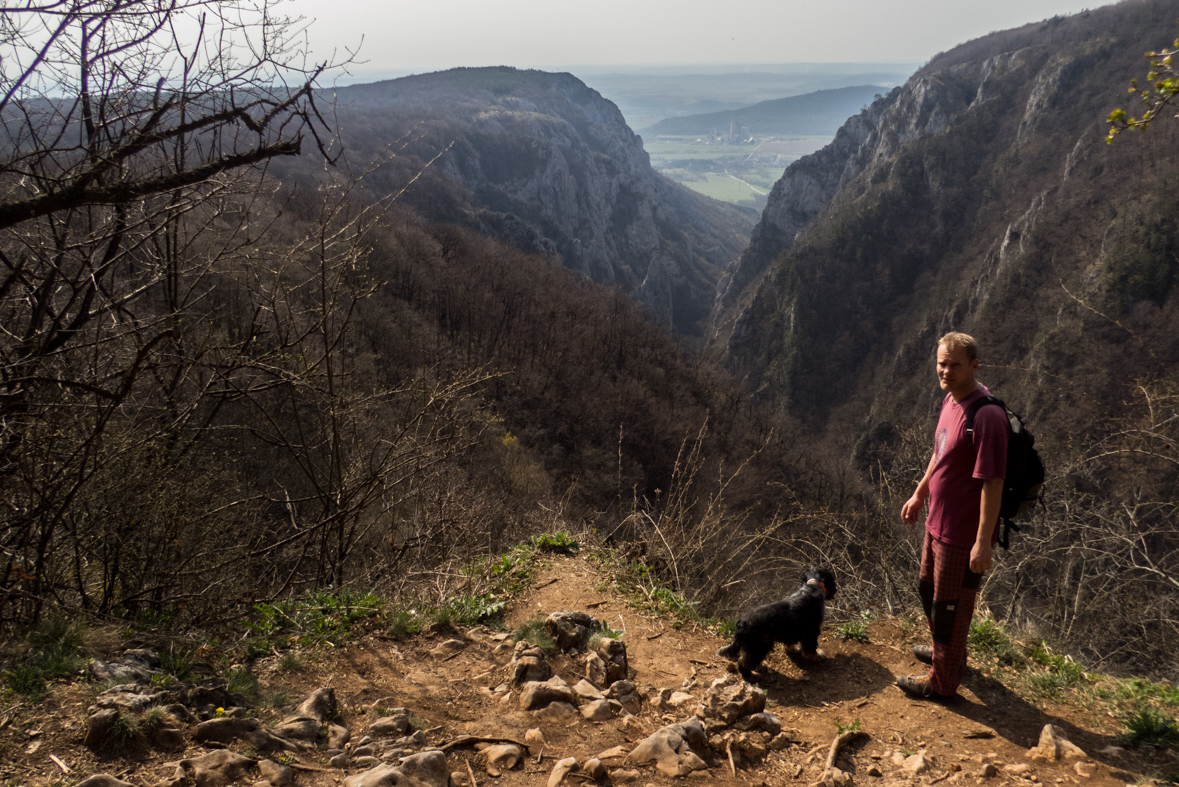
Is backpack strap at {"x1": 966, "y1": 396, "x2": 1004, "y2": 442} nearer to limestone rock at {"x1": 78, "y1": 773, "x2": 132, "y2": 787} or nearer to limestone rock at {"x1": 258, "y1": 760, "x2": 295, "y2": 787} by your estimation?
limestone rock at {"x1": 258, "y1": 760, "x2": 295, "y2": 787}

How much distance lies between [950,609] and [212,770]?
348 centimetres

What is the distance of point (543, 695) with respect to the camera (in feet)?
10.7

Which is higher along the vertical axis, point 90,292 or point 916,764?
point 90,292

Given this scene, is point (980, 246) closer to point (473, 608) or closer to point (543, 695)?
point (473, 608)

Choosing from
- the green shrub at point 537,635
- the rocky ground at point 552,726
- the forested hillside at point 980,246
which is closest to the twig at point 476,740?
the rocky ground at point 552,726

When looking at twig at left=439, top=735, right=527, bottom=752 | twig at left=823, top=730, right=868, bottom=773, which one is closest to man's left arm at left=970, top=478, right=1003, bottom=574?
twig at left=823, top=730, right=868, bottom=773

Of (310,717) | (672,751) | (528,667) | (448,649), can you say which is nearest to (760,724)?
(672,751)

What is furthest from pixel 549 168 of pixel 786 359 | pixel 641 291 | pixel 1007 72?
pixel 1007 72

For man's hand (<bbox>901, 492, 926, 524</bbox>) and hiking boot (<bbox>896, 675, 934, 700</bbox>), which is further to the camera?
man's hand (<bbox>901, 492, 926, 524</bbox>)

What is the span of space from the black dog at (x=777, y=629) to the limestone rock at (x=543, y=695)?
1.15m

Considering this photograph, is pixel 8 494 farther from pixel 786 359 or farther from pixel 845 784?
pixel 786 359

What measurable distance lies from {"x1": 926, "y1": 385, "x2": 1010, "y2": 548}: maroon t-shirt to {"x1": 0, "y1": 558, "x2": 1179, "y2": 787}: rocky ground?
0.98m

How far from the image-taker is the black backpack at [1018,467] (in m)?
3.06

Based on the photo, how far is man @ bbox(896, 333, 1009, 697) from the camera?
299cm
